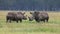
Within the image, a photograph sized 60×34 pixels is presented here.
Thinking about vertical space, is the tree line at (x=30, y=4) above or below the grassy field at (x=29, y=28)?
below

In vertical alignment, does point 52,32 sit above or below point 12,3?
above

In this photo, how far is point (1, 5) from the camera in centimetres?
7775

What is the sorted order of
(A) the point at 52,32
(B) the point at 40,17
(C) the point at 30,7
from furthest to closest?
(C) the point at 30,7 < (B) the point at 40,17 < (A) the point at 52,32

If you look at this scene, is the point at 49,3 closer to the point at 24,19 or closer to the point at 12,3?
the point at 12,3

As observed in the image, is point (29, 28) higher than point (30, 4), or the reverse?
point (29, 28)

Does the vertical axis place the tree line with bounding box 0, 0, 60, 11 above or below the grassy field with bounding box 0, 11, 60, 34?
below

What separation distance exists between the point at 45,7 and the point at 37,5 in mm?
2441

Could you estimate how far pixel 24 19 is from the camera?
3562 centimetres

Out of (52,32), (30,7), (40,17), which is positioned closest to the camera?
(52,32)

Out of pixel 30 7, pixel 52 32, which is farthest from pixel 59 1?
pixel 52 32

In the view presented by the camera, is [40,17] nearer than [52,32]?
No

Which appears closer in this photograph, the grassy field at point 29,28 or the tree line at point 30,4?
the grassy field at point 29,28

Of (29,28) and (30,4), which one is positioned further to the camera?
(30,4)

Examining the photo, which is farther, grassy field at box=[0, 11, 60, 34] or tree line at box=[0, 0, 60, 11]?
tree line at box=[0, 0, 60, 11]
